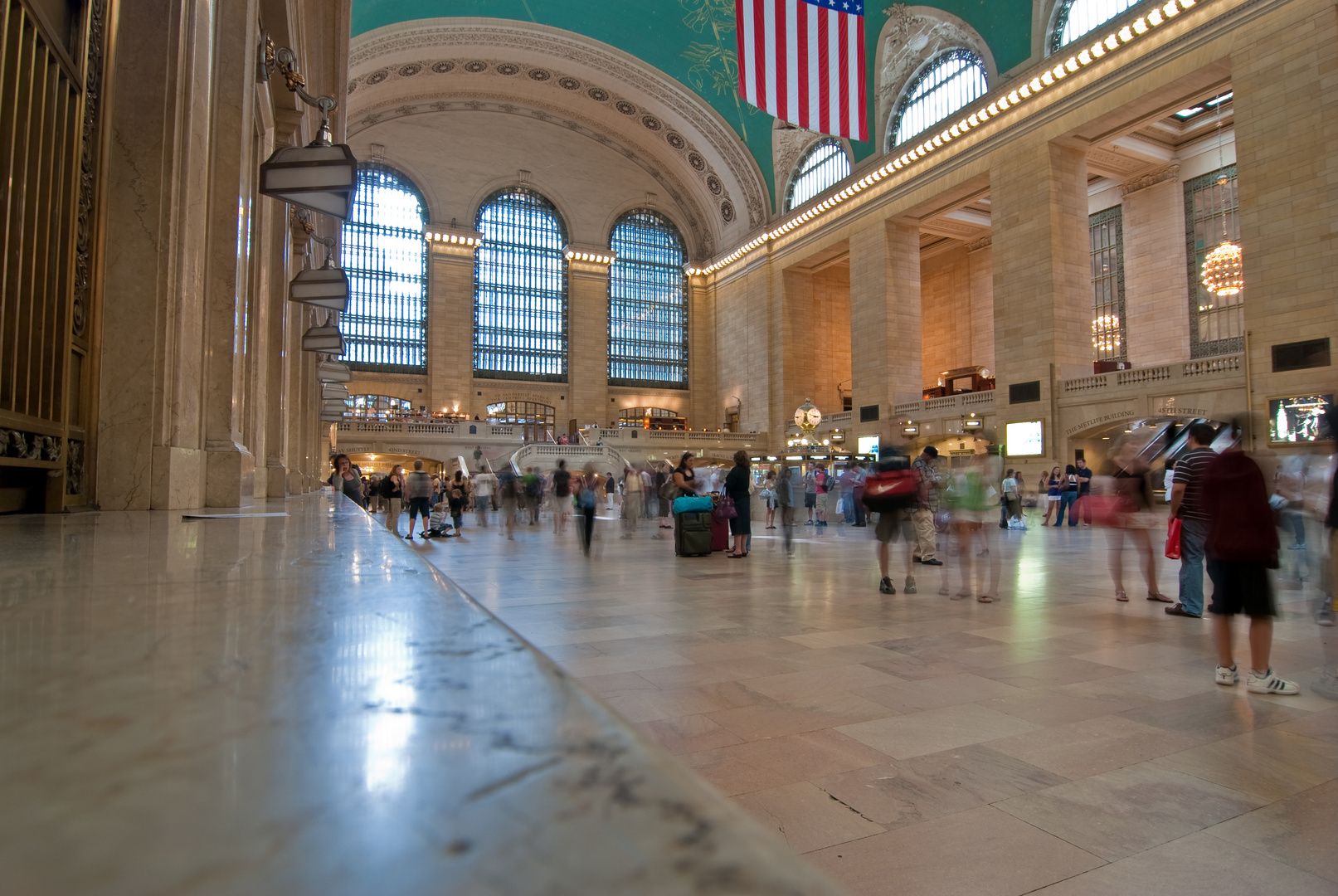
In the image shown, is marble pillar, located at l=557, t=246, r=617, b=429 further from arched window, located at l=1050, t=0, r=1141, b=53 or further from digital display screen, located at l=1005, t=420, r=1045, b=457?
arched window, located at l=1050, t=0, r=1141, b=53

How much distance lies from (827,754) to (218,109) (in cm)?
598

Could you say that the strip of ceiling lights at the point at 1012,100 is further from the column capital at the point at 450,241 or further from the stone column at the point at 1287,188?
the column capital at the point at 450,241

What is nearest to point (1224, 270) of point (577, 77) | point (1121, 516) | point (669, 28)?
point (1121, 516)

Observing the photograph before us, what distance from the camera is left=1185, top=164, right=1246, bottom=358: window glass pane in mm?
22062

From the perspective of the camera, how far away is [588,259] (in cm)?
3634

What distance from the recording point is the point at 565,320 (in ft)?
120

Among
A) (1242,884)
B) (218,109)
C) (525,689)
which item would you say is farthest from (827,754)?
(218,109)

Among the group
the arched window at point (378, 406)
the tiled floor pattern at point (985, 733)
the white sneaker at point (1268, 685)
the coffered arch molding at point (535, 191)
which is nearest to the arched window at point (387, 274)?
the arched window at point (378, 406)

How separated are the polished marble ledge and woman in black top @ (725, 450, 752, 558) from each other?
805 centimetres

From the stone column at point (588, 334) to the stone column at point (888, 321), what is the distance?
13954mm

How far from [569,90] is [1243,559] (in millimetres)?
34437

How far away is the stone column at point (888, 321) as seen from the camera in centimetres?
2491

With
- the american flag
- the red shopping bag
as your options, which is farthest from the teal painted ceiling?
the red shopping bag

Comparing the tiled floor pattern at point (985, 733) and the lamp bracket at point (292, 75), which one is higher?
the lamp bracket at point (292, 75)
